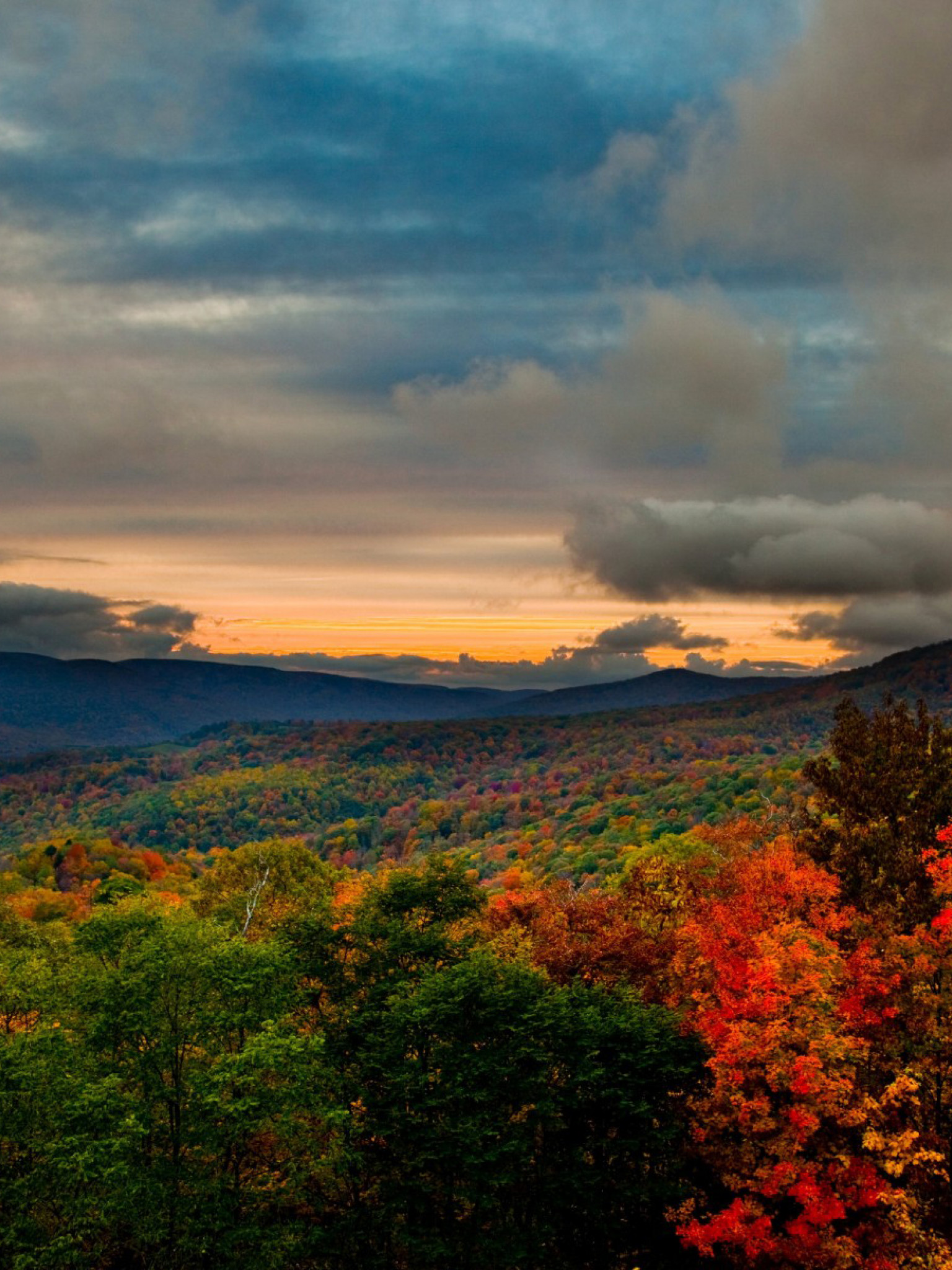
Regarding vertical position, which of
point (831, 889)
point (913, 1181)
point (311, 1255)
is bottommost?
point (311, 1255)

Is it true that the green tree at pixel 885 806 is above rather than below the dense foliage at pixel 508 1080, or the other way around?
above

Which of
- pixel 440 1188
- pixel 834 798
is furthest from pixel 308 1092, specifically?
pixel 834 798

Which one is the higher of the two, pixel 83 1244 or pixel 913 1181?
pixel 913 1181

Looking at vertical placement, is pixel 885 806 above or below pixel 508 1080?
above

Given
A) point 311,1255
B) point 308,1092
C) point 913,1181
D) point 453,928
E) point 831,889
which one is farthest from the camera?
point 453,928

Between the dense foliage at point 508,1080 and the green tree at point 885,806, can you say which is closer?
the dense foliage at point 508,1080

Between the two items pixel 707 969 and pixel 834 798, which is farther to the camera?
pixel 834 798

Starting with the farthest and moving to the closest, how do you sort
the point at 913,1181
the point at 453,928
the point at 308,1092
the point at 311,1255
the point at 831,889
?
the point at 453,928 → the point at 831,889 → the point at 311,1255 → the point at 308,1092 → the point at 913,1181

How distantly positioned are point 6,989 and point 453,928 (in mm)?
19971

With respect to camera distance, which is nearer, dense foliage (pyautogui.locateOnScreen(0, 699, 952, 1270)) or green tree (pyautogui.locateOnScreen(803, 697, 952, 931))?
dense foliage (pyautogui.locateOnScreen(0, 699, 952, 1270))

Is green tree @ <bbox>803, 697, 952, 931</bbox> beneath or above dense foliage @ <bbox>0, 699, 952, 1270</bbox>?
above

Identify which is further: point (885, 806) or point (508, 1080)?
point (885, 806)

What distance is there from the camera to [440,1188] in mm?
37719

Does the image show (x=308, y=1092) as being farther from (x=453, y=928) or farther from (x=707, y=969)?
(x=707, y=969)
